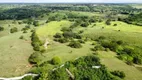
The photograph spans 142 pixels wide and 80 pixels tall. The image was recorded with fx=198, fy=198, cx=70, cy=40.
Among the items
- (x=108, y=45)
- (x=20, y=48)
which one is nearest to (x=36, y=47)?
(x=20, y=48)

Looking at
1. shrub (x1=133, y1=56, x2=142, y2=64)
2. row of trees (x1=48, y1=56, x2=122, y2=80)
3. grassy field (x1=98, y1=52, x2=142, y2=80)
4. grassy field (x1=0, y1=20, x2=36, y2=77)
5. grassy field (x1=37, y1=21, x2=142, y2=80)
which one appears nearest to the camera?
row of trees (x1=48, y1=56, x2=122, y2=80)

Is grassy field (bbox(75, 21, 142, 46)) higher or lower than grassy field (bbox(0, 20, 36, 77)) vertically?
lower

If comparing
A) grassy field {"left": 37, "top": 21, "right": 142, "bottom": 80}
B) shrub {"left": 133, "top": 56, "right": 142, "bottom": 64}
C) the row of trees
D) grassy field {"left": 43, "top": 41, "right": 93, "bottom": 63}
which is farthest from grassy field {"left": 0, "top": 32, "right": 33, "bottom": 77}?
shrub {"left": 133, "top": 56, "right": 142, "bottom": 64}

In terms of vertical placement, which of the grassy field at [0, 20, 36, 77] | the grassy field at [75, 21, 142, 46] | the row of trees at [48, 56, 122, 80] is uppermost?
the row of trees at [48, 56, 122, 80]

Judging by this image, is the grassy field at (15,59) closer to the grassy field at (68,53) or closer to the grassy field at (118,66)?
the grassy field at (68,53)

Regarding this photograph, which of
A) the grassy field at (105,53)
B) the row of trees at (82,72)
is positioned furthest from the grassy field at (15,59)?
the row of trees at (82,72)

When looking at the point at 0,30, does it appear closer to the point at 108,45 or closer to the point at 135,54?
the point at 108,45

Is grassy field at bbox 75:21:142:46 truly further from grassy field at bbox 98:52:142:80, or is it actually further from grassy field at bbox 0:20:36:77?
grassy field at bbox 0:20:36:77

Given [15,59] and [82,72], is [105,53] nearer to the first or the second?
[82,72]
